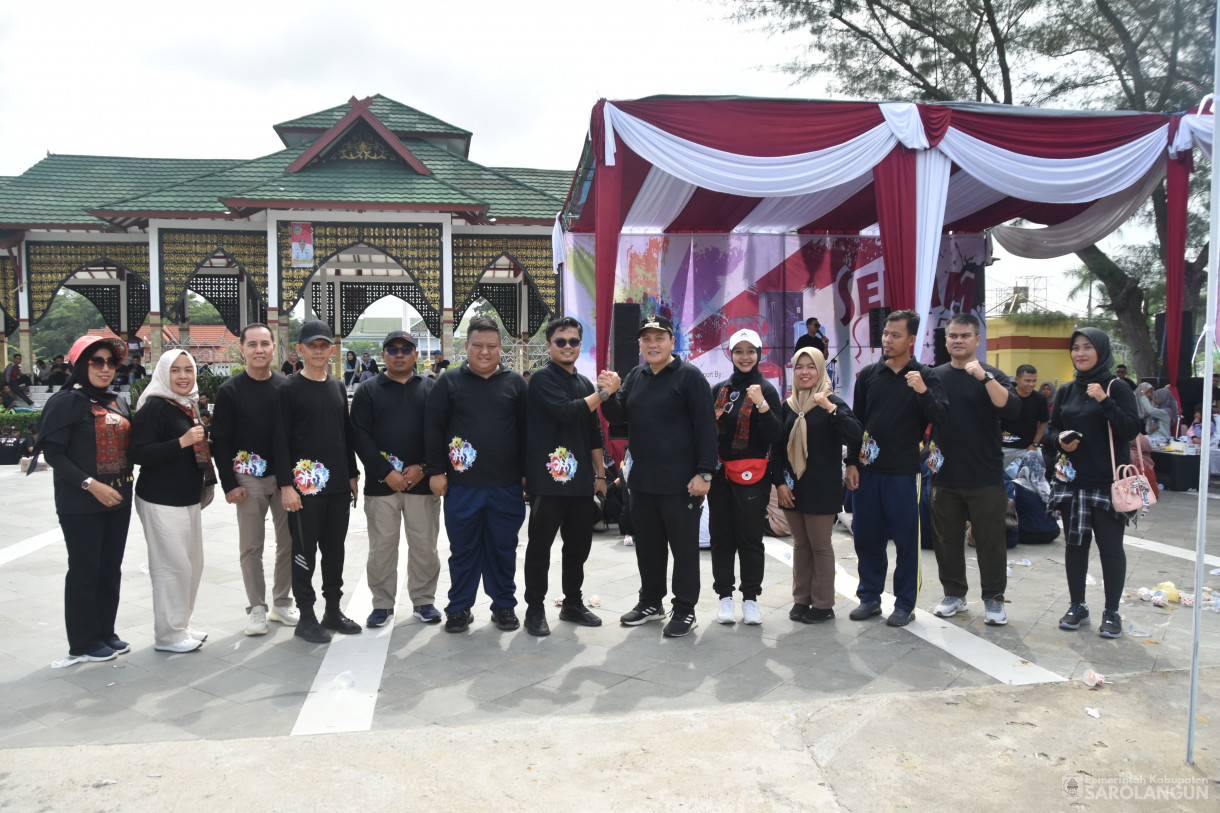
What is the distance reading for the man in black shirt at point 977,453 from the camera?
448 centimetres

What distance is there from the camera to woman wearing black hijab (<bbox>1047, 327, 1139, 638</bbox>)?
14.1 feet

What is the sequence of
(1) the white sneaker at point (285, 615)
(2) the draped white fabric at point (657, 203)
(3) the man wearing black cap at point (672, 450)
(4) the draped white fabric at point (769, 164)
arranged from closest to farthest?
(3) the man wearing black cap at point (672, 450)
(1) the white sneaker at point (285, 615)
(4) the draped white fabric at point (769, 164)
(2) the draped white fabric at point (657, 203)

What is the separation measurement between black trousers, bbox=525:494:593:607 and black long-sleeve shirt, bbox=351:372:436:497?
687 millimetres

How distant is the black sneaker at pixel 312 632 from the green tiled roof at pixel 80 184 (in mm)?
15921

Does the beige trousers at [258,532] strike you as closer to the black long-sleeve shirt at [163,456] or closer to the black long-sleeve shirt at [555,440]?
the black long-sleeve shirt at [163,456]

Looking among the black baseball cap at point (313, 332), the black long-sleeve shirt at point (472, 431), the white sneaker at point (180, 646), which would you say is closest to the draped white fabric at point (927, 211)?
the black long-sleeve shirt at point (472, 431)

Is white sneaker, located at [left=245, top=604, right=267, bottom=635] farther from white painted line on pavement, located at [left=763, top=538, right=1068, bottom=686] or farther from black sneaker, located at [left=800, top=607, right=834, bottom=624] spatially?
white painted line on pavement, located at [left=763, top=538, right=1068, bottom=686]

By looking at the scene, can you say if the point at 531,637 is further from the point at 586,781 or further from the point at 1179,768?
the point at 1179,768

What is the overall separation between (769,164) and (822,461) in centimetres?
316

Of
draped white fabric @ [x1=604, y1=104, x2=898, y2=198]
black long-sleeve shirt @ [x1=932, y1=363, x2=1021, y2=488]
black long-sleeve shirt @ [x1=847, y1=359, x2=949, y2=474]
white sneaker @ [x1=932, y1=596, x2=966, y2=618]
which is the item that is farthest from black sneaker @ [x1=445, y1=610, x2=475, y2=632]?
draped white fabric @ [x1=604, y1=104, x2=898, y2=198]

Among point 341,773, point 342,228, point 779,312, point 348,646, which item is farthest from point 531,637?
point 342,228

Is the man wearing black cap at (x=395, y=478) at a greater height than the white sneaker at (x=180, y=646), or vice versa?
the man wearing black cap at (x=395, y=478)

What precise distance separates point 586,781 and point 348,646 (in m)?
1.95

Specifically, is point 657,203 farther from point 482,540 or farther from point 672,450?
point 482,540
